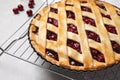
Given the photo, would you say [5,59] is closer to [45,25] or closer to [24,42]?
[24,42]

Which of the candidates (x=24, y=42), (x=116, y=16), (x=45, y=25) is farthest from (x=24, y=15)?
(x=116, y=16)

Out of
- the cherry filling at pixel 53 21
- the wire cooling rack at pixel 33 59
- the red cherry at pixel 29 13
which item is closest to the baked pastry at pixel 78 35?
the cherry filling at pixel 53 21

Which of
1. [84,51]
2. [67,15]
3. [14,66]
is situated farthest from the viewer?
[14,66]

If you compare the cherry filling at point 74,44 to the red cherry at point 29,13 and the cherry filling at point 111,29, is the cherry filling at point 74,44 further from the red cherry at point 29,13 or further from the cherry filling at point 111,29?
the red cherry at point 29,13

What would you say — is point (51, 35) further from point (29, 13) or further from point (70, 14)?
point (29, 13)

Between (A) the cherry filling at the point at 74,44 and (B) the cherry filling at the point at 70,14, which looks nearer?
(A) the cherry filling at the point at 74,44

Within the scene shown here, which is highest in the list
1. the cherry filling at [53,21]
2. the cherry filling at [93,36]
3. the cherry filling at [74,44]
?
the cherry filling at [53,21]

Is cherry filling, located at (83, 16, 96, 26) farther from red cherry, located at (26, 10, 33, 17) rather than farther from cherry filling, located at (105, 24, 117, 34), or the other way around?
red cherry, located at (26, 10, 33, 17)
